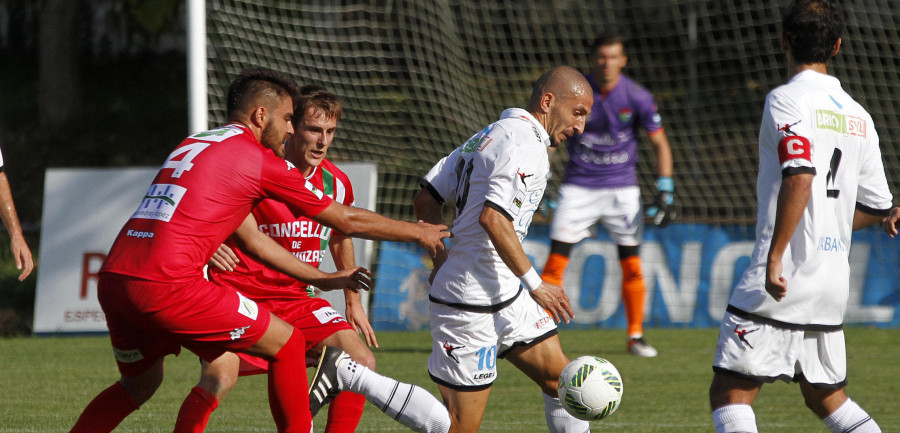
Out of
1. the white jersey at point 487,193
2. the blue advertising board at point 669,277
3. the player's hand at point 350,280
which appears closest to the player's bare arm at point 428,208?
the white jersey at point 487,193

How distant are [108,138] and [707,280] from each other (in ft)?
40.3

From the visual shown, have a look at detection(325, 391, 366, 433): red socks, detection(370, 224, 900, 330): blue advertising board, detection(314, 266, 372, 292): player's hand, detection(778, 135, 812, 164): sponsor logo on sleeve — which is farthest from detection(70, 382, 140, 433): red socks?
detection(370, 224, 900, 330): blue advertising board

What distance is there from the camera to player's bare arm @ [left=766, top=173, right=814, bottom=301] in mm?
3643

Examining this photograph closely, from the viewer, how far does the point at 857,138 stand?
3.89m

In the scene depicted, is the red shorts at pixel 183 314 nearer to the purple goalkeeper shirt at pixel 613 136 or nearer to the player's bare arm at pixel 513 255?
the player's bare arm at pixel 513 255

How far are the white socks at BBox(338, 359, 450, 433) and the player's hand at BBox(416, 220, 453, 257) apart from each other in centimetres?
61

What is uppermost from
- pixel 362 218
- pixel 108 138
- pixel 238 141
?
pixel 238 141

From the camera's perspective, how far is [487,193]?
4055 millimetres

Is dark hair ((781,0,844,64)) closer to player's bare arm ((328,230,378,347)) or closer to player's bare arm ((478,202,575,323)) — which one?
player's bare arm ((478,202,575,323))

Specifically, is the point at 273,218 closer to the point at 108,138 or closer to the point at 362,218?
the point at 362,218

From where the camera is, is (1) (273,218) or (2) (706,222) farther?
(2) (706,222)

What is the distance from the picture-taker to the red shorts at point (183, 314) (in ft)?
12.4

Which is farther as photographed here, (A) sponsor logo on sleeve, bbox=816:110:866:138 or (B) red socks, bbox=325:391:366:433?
(B) red socks, bbox=325:391:366:433

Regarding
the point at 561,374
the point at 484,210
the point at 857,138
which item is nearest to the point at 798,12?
the point at 857,138
